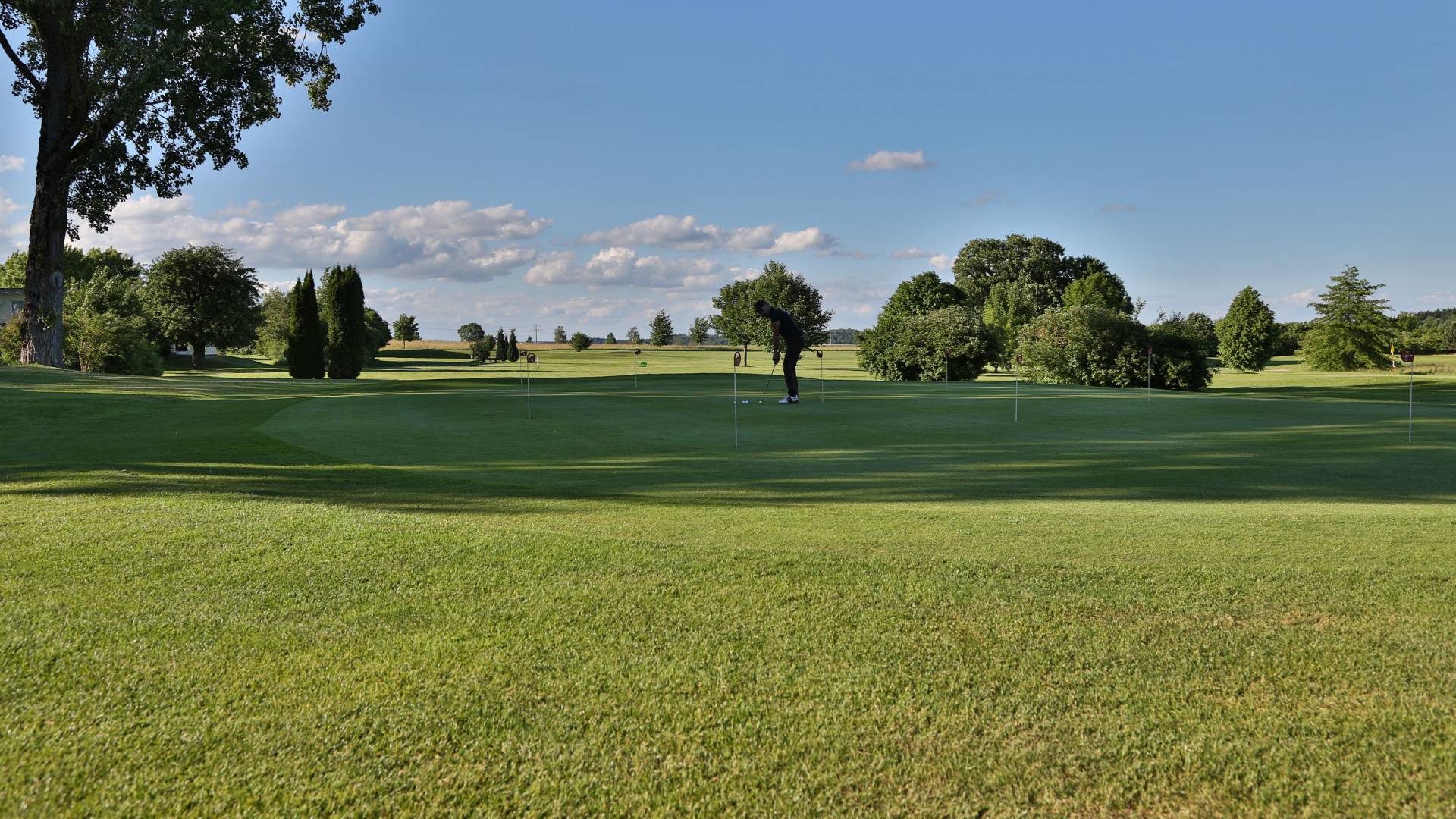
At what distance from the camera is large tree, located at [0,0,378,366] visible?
94.7ft

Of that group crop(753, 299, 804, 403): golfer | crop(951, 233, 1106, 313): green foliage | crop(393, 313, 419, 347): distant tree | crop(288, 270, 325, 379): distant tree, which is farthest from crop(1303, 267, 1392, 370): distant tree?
crop(393, 313, 419, 347): distant tree

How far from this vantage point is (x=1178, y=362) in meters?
43.4

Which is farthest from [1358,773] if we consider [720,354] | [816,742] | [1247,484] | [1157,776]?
[720,354]

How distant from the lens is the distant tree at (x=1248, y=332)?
64.2 meters

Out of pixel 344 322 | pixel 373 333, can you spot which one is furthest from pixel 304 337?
pixel 373 333

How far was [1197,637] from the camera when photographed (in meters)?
4.54

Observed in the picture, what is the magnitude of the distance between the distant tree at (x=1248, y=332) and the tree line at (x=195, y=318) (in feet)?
209

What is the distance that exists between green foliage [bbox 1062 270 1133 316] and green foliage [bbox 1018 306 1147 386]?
101 feet

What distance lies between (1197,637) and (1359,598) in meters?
1.51

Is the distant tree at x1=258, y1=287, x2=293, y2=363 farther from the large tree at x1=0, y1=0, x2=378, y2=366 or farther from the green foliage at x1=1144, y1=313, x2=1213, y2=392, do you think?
the green foliage at x1=1144, y1=313, x2=1213, y2=392

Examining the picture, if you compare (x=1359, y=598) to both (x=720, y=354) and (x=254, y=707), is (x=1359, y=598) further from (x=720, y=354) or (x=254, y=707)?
(x=720, y=354)

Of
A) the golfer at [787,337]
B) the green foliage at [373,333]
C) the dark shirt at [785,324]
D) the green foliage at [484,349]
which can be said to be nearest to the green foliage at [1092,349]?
the golfer at [787,337]

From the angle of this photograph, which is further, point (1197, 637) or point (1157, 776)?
point (1197, 637)

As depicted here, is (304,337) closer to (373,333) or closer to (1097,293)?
(373,333)
